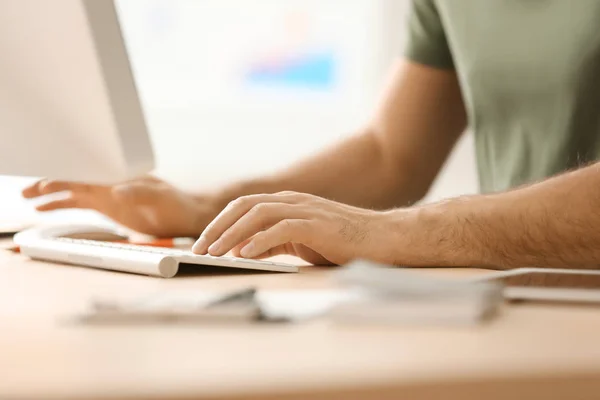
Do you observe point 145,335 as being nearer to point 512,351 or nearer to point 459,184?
point 512,351

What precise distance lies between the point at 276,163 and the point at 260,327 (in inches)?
72.9

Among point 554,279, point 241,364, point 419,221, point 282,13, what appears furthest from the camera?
point 282,13

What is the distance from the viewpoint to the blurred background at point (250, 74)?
2.23m

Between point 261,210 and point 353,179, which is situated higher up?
point 261,210

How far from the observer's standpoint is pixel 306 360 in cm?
38

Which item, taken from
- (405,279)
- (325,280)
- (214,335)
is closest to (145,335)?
(214,335)

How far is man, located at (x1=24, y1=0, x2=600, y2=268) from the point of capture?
80 cm

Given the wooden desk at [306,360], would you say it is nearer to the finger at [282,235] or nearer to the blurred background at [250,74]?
the finger at [282,235]

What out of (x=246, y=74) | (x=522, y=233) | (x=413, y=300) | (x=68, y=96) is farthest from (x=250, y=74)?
(x=413, y=300)

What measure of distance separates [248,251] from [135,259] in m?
0.11

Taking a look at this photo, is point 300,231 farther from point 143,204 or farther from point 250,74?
point 250,74

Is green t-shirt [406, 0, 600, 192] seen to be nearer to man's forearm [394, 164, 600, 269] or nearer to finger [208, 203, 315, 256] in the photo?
man's forearm [394, 164, 600, 269]

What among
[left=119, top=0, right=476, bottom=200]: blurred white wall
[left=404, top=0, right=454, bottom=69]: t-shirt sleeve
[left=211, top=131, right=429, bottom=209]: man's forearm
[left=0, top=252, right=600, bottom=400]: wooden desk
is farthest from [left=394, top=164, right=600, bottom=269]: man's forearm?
[left=119, top=0, right=476, bottom=200]: blurred white wall

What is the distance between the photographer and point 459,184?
2355 mm
